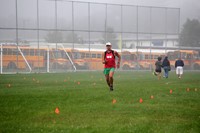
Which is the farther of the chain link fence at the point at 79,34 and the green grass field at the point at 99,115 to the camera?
the chain link fence at the point at 79,34

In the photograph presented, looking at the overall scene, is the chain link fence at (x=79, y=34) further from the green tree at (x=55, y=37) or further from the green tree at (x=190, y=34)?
the green tree at (x=190, y=34)

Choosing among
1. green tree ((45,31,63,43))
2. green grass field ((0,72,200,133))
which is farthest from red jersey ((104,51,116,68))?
green tree ((45,31,63,43))

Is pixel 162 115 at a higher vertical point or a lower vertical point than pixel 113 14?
lower

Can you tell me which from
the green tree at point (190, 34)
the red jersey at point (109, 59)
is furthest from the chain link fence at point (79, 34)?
the red jersey at point (109, 59)

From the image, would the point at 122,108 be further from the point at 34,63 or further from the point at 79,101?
the point at 34,63

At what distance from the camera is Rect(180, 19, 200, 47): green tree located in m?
58.8

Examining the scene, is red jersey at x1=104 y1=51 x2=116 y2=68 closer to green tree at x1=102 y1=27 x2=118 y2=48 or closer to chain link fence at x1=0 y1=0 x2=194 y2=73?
chain link fence at x1=0 y1=0 x2=194 y2=73

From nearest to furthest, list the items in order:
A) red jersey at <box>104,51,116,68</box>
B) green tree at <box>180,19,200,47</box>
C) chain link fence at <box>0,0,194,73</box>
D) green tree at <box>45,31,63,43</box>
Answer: red jersey at <box>104,51,116,68</box>
chain link fence at <box>0,0,194,73</box>
green tree at <box>45,31,63,43</box>
green tree at <box>180,19,200,47</box>

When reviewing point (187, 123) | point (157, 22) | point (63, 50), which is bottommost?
point (187, 123)

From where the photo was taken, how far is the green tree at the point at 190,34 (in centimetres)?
5884

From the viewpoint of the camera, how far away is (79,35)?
1978 inches

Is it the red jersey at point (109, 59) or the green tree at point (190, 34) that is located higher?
the green tree at point (190, 34)

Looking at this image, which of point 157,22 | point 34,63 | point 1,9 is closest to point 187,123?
point 34,63

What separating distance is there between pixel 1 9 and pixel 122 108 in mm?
39845
